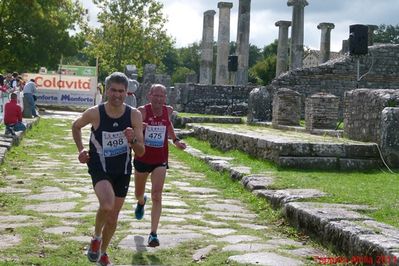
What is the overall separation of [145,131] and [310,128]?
10.3 metres

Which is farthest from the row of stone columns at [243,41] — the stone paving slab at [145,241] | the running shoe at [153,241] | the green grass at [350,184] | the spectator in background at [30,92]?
the running shoe at [153,241]

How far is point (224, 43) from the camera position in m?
42.8

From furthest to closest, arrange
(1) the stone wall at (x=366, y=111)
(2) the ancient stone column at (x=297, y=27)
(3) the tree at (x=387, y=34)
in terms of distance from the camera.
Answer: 1. (3) the tree at (x=387, y=34)
2. (2) the ancient stone column at (x=297, y=27)
3. (1) the stone wall at (x=366, y=111)

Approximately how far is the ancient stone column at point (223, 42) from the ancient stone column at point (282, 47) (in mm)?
3067

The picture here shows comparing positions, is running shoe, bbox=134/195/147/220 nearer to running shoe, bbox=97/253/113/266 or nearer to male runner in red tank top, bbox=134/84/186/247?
male runner in red tank top, bbox=134/84/186/247

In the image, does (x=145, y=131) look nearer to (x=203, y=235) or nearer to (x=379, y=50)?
(x=203, y=235)

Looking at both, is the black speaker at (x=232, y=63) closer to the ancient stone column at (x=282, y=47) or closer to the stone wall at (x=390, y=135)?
the ancient stone column at (x=282, y=47)

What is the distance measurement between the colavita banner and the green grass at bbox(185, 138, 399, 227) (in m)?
23.4

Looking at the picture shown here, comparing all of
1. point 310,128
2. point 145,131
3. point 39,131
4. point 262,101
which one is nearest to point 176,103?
point 262,101

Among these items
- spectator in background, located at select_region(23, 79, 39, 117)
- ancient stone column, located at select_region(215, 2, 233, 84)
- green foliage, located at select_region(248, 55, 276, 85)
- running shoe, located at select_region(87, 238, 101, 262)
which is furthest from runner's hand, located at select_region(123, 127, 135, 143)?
green foliage, located at select_region(248, 55, 276, 85)

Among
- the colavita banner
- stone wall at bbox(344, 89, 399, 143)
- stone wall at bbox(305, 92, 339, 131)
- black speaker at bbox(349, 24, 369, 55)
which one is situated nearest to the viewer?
stone wall at bbox(344, 89, 399, 143)

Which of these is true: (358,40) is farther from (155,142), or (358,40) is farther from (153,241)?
(153,241)

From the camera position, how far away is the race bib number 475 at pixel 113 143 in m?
5.48

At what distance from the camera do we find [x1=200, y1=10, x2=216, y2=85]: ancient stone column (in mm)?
44562
